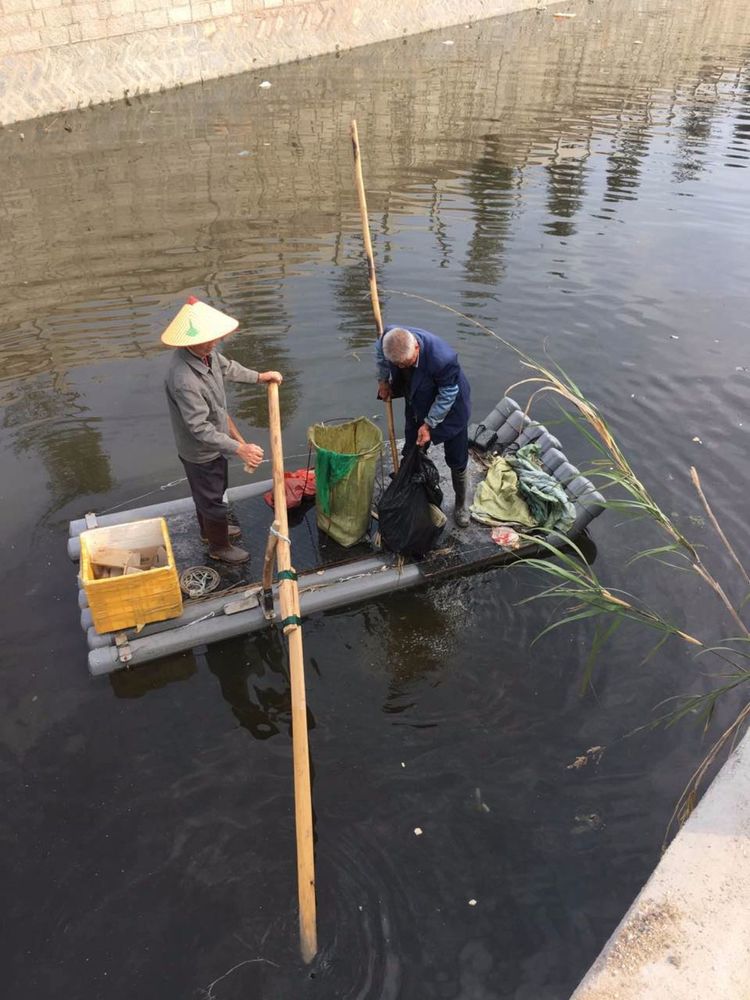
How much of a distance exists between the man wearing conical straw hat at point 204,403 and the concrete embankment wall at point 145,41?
13784mm

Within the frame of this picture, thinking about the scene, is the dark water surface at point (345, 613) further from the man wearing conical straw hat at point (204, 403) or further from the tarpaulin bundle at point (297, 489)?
the man wearing conical straw hat at point (204, 403)

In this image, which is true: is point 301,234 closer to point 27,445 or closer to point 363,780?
point 27,445

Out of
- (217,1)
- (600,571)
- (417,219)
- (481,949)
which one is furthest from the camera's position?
(217,1)

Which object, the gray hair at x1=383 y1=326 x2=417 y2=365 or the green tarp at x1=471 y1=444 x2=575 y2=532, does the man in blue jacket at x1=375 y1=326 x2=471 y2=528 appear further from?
the green tarp at x1=471 y1=444 x2=575 y2=532

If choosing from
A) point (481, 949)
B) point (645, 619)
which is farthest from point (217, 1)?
point (481, 949)

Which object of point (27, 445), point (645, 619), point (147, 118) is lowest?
point (27, 445)

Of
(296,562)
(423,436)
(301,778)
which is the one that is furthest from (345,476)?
(301,778)

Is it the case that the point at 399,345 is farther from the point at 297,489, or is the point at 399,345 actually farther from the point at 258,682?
the point at 258,682

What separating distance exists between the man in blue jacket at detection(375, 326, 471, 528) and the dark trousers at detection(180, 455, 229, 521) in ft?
4.76

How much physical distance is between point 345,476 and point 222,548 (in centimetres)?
112

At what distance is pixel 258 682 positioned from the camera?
522cm

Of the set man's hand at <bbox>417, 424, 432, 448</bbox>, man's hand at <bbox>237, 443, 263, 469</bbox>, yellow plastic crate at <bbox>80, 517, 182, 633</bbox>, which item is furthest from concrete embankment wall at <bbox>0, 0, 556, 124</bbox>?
man's hand at <bbox>417, 424, 432, 448</bbox>

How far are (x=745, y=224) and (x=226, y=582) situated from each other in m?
11.8

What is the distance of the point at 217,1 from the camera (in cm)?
1800
